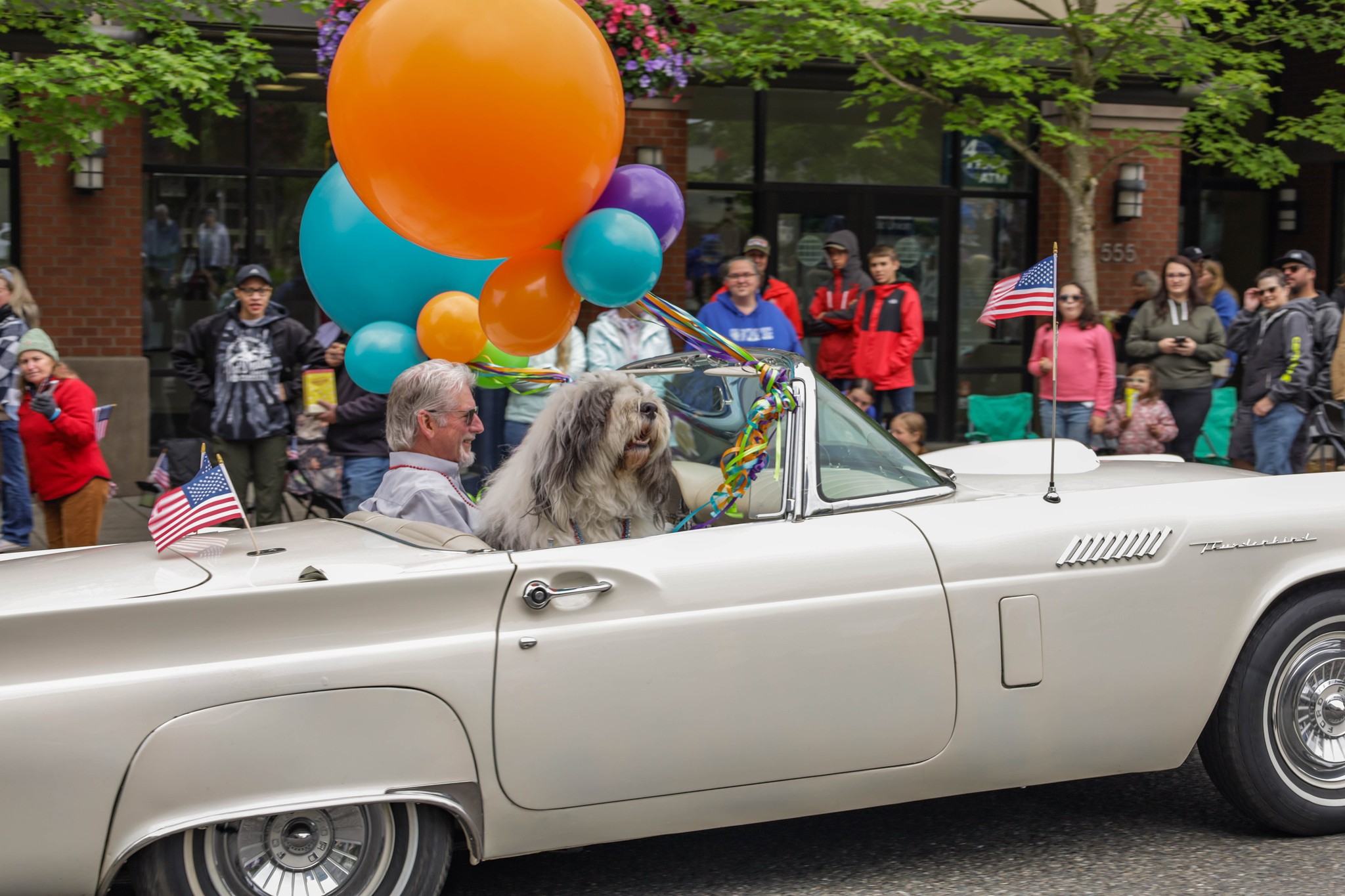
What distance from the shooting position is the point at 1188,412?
30.6 ft

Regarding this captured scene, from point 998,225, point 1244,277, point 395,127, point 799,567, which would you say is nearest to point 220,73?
point 395,127

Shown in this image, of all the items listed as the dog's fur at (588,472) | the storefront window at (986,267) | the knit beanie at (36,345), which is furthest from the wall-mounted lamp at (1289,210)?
the dog's fur at (588,472)

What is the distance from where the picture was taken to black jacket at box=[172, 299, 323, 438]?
8.06 m

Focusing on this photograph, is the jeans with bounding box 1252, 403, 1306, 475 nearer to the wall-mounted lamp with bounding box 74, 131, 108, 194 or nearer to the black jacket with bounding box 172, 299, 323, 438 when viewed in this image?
the black jacket with bounding box 172, 299, 323, 438

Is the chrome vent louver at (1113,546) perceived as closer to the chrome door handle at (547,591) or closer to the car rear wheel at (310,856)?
the chrome door handle at (547,591)

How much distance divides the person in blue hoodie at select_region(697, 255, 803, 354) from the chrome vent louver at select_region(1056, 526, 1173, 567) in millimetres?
4489

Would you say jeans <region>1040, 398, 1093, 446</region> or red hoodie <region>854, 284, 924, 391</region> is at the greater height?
red hoodie <region>854, 284, 924, 391</region>

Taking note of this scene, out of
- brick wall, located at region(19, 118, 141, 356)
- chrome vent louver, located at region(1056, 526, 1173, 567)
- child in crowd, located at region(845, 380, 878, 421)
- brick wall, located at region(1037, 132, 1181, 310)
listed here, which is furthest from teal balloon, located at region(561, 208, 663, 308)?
brick wall, located at region(1037, 132, 1181, 310)

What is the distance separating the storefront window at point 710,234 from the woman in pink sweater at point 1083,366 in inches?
189

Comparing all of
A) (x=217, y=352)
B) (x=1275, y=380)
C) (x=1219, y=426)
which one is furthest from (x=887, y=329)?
(x=217, y=352)

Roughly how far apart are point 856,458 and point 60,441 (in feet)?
16.9

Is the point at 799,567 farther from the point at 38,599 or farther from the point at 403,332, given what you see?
the point at 38,599

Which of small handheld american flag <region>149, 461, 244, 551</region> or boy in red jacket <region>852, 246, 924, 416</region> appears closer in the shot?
small handheld american flag <region>149, 461, 244, 551</region>

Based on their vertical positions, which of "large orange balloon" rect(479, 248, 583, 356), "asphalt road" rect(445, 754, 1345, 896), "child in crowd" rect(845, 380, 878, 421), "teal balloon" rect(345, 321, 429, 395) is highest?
"large orange balloon" rect(479, 248, 583, 356)
